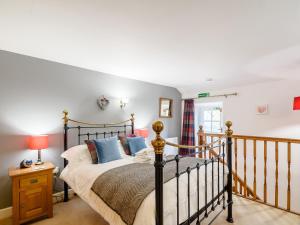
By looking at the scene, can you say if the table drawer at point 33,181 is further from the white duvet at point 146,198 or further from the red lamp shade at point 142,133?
the red lamp shade at point 142,133

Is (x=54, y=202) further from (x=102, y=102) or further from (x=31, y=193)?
(x=102, y=102)

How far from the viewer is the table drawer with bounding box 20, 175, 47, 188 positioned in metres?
2.19

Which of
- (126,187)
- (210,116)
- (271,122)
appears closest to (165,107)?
(210,116)

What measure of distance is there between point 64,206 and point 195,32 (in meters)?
3.07

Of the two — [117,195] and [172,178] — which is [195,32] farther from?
[117,195]

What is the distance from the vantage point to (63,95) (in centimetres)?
299

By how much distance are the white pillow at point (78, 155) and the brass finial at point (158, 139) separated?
167 cm

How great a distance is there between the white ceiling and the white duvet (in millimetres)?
1552

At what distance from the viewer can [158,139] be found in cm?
131

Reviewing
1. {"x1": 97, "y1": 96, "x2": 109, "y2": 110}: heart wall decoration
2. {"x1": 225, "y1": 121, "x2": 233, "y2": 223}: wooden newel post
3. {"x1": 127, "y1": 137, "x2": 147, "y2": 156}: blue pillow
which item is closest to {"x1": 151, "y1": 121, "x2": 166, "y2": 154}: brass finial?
{"x1": 225, "y1": 121, "x2": 233, "y2": 223}: wooden newel post

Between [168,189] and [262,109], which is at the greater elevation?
[262,109]

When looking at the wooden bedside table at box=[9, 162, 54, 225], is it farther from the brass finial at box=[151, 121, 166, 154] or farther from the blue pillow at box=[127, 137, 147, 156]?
the brass finial at box=[151, 121, 166, 154]

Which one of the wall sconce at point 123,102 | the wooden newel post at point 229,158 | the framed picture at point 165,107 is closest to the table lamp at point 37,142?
the wall sconce at point 123,102

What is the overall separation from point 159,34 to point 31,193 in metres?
2.55
